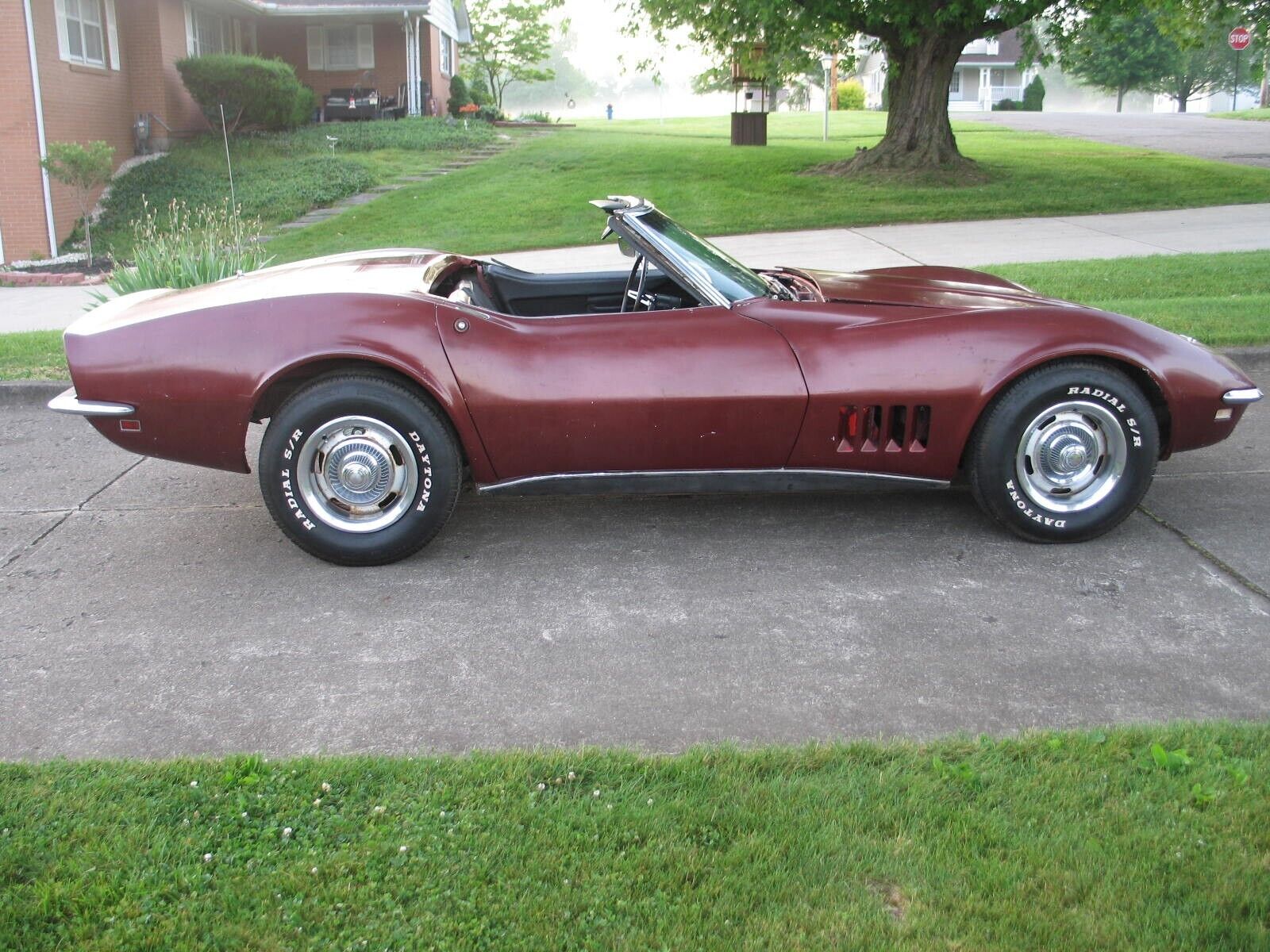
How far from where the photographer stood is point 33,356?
26.3 feet

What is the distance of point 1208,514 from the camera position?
5023 millimetres

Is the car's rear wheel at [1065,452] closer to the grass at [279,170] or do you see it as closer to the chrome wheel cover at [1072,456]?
the chrome wheel cover at [1072,456]

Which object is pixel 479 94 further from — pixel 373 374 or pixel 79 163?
pixel 373 374

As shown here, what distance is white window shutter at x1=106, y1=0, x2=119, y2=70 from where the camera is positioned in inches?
778

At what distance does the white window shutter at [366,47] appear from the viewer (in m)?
30.4

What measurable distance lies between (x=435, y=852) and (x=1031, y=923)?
51.2 inches

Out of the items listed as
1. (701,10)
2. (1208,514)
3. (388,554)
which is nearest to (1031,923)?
(388,554)

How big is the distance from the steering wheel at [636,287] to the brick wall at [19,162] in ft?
45.2

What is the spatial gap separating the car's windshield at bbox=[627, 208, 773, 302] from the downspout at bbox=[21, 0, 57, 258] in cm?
1402

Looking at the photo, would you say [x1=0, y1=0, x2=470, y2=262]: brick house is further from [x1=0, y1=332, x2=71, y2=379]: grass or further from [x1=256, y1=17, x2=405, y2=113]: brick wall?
[x1=0, y1=332, x2=71, y2=379]: grass

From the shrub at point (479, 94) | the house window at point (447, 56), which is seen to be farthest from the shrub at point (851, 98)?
the house window at point (447, 56)

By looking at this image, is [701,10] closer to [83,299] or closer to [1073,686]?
[83,299]

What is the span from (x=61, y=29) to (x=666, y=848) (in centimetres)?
1873

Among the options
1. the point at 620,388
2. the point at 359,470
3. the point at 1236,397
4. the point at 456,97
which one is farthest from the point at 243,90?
the point at 1236,397
